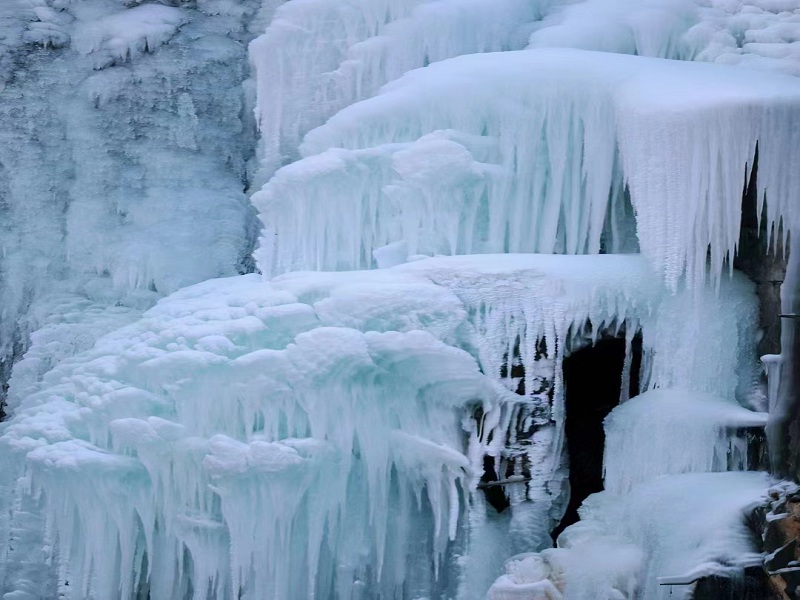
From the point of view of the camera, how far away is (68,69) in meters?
9.17

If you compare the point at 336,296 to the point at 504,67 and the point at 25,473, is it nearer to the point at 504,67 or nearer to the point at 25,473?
the point at 504,67

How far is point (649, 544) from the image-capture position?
495cm

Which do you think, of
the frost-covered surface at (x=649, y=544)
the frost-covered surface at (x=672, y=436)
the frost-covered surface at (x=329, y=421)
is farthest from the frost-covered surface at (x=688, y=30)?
the frost-covered surface at (x=649, y=544)

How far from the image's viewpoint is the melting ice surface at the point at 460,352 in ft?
18.0

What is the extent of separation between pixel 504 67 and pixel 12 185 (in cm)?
489

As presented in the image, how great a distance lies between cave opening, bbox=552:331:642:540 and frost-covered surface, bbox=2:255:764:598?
1.11ft

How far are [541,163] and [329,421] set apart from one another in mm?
2083

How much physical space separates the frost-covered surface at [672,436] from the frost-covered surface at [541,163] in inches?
26.2

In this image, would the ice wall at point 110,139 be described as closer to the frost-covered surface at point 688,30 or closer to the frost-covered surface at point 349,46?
the frost-covered surface at point 349,46

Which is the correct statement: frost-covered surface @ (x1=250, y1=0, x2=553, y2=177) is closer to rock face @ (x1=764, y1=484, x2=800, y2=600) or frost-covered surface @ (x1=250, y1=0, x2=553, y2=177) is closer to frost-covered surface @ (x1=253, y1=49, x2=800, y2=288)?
frost-covered surface @ (x1=253, y1=49, x2=800, y2=288)

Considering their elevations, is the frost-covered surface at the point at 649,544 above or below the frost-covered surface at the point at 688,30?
below

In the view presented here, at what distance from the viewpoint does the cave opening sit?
19.5 feet

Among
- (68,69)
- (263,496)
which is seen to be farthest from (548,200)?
(68,69)

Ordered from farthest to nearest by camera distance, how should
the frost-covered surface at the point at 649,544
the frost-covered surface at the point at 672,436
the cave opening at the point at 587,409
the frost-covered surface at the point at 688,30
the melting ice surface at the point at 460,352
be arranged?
the frost-covered surface at the point at 688,30
the cave opening at the point at 587,409
the melting ice surface at the point at 460,352
the frost-covered surface at the point at 672,436
the frost-covered surface at the point at 649,544
